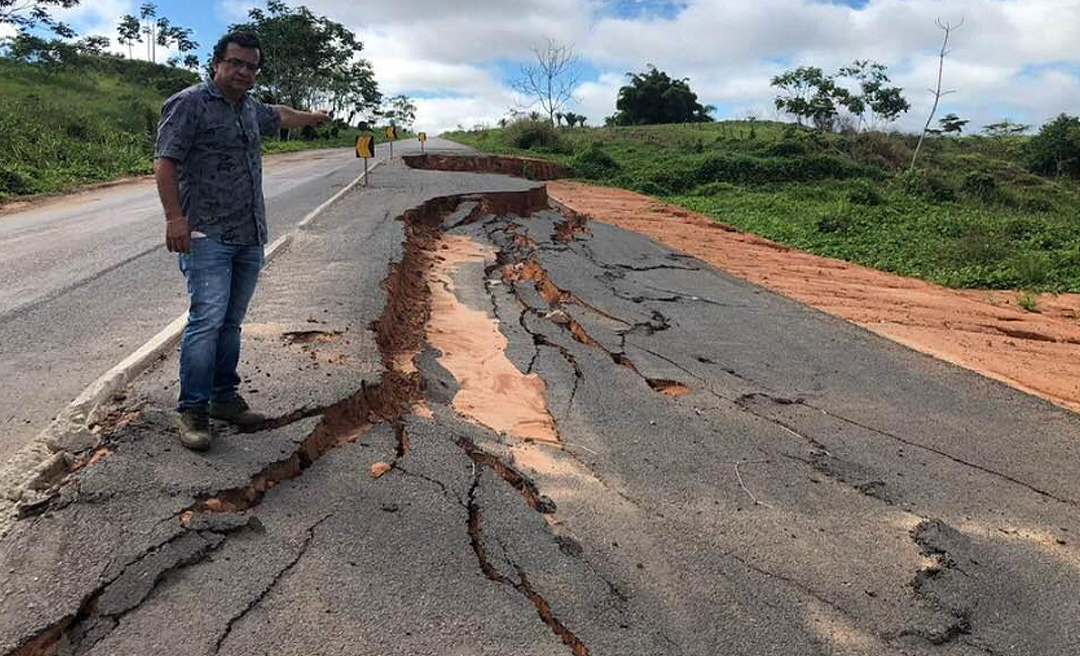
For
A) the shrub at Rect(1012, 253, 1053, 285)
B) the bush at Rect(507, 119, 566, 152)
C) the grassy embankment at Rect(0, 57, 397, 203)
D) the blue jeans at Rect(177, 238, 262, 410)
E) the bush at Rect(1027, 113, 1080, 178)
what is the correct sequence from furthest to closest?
the bush at Rect(507, 119, 566, 152)
the bush at Rect(1027, 113, 1080, 178)
the grassy embankment at Rect(0, 57, 397, 203)
the shrub at Rect(1012, 253, 1053, 285)
the blue jeans at Rect(177, 238, 262, 410)

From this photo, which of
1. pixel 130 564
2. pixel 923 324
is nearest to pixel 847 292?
pixel 923 324

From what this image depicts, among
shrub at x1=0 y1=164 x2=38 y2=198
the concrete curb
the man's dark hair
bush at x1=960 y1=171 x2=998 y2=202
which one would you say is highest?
the man's dark hair

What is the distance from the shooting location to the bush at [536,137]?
31.8 meters

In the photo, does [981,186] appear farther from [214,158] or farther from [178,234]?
[178,234]

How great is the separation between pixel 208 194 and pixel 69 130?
23.4m

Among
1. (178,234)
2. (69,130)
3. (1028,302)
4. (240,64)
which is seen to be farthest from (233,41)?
(69,130)

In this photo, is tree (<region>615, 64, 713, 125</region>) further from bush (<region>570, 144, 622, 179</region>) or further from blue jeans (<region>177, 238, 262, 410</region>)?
blue jeans (<region>177, 238, 262, 410</region>)

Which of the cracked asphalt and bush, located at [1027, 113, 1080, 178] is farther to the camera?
bush, located at [1027, 113, 1080, 178]

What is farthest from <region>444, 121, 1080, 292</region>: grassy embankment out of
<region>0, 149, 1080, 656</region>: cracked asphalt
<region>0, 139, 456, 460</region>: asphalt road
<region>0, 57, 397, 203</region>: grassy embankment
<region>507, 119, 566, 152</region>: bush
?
<region>0, 57, 397, 203</region>: grassy embankment

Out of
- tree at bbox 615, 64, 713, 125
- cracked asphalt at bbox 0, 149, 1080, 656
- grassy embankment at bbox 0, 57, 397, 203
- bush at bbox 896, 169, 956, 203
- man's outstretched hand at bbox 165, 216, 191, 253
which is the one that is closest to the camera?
cracked asphalt at bbox 0, 149, 1080, 656

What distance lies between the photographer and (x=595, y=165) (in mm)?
26875

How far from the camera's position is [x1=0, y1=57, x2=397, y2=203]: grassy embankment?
17141 mm

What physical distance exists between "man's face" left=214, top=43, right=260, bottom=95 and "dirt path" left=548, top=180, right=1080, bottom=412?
6.01 meters

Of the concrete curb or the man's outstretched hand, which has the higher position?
the man's outstretched hand
